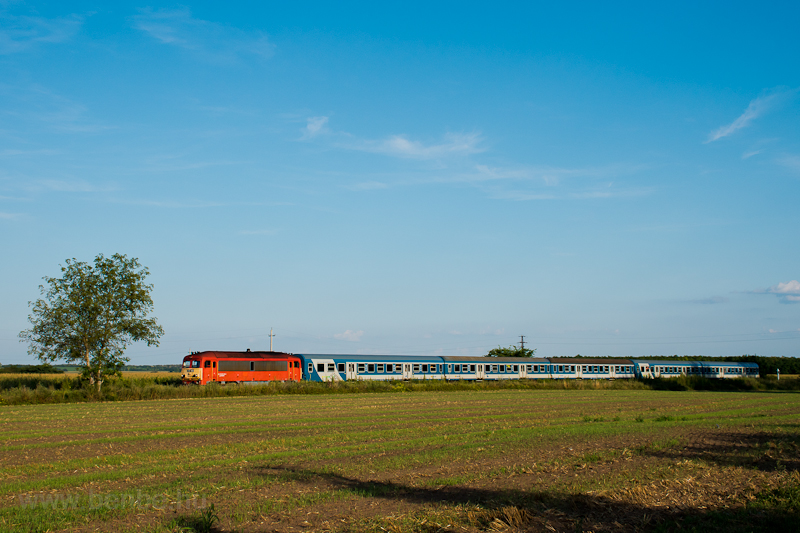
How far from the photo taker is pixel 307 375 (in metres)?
58.8

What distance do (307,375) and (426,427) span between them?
3944 cm

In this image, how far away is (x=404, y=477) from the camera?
11.6m

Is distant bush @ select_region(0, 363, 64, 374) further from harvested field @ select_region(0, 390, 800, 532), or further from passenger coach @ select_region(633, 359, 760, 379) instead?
harvested field @ select_region(0, 390, 800, 532)

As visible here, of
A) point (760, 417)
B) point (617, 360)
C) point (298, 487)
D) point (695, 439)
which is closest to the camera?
point (298, 487)

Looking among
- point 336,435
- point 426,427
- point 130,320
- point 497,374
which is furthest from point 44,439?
point 497,374

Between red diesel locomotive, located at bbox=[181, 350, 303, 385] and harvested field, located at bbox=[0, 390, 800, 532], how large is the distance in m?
32.7

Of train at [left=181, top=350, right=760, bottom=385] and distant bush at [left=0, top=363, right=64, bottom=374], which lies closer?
train at [left=181, top=350, right=760, bottom=385]

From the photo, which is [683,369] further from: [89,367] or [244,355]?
[89,367]

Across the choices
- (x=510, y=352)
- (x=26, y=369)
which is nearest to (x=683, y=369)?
(x=510, y=352)

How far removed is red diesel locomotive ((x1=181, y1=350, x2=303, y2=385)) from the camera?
5403cm

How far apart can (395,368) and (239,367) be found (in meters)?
15.8

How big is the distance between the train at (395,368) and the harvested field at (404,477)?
33885mm

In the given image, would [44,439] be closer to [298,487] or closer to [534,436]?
[298,487]

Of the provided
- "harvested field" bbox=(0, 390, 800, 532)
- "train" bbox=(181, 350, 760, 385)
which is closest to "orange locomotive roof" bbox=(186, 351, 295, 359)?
"train" bbox=(181, 350, 760, 385)
